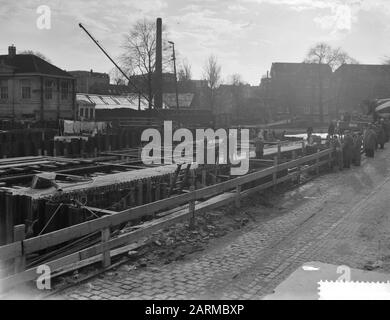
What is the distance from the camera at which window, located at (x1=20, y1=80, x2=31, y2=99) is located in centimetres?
4425

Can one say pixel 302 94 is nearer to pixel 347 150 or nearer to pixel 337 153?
pixel 347 150

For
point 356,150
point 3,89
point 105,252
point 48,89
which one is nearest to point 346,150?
point 356,150

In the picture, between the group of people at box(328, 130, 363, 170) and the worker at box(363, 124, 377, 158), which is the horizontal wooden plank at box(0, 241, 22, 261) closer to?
the group of people at box(328, 130, 363, 170)

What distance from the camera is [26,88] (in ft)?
145

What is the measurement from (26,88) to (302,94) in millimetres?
59088

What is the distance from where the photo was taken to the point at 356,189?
14523mm

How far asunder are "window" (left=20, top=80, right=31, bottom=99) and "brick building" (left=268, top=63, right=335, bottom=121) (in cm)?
4470

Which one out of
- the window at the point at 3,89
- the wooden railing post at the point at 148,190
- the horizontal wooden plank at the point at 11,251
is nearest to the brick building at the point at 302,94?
the window at the point at 3,89

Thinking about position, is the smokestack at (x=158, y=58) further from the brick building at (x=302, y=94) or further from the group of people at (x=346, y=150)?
the group of people at (x=346, y=150)

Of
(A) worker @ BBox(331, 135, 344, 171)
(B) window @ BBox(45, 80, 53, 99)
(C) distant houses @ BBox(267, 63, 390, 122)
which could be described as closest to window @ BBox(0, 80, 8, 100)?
(B) window @ BBox(45, 80, 53, 99)

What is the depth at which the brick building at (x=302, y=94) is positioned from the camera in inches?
3061

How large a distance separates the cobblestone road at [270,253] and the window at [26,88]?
123ft
